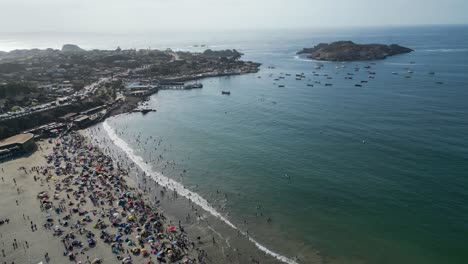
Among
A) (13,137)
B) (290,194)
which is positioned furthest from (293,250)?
(13,137)

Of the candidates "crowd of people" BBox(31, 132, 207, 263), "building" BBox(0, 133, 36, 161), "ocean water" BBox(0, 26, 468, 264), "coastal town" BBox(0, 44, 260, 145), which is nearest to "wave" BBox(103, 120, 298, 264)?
"ocean water" BBox(0, 26, 468, 264)

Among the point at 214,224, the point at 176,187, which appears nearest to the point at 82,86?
the point at 176,187

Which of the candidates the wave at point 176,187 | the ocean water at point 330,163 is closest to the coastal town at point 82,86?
the ocean water at point 330,163

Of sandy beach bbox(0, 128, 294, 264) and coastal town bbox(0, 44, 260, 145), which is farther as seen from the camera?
coastal town bbox(0, 44, 260, 145)

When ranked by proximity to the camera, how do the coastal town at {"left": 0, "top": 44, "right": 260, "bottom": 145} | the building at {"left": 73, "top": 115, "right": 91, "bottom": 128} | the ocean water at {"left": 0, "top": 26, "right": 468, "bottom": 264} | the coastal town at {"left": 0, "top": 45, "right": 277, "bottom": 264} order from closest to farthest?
the coastal town at {"left": 0, "top": 45, "right": 277, "bottom": 264}
the ocean water at {"left": 0, "top": 26, "right": 468, "bottom": 264}
the coastal town at {"left": 0, "top": 44, "right": 260, "bottom": 145}
the building at {"left": 73, "top": 115, "right": 91, "bottom": 128}

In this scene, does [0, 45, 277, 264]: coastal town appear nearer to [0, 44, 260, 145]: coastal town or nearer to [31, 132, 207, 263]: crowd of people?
[31, 132, 207, 263]: crowd of people

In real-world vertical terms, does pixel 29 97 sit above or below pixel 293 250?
above

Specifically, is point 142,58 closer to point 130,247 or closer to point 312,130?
point 312,130
